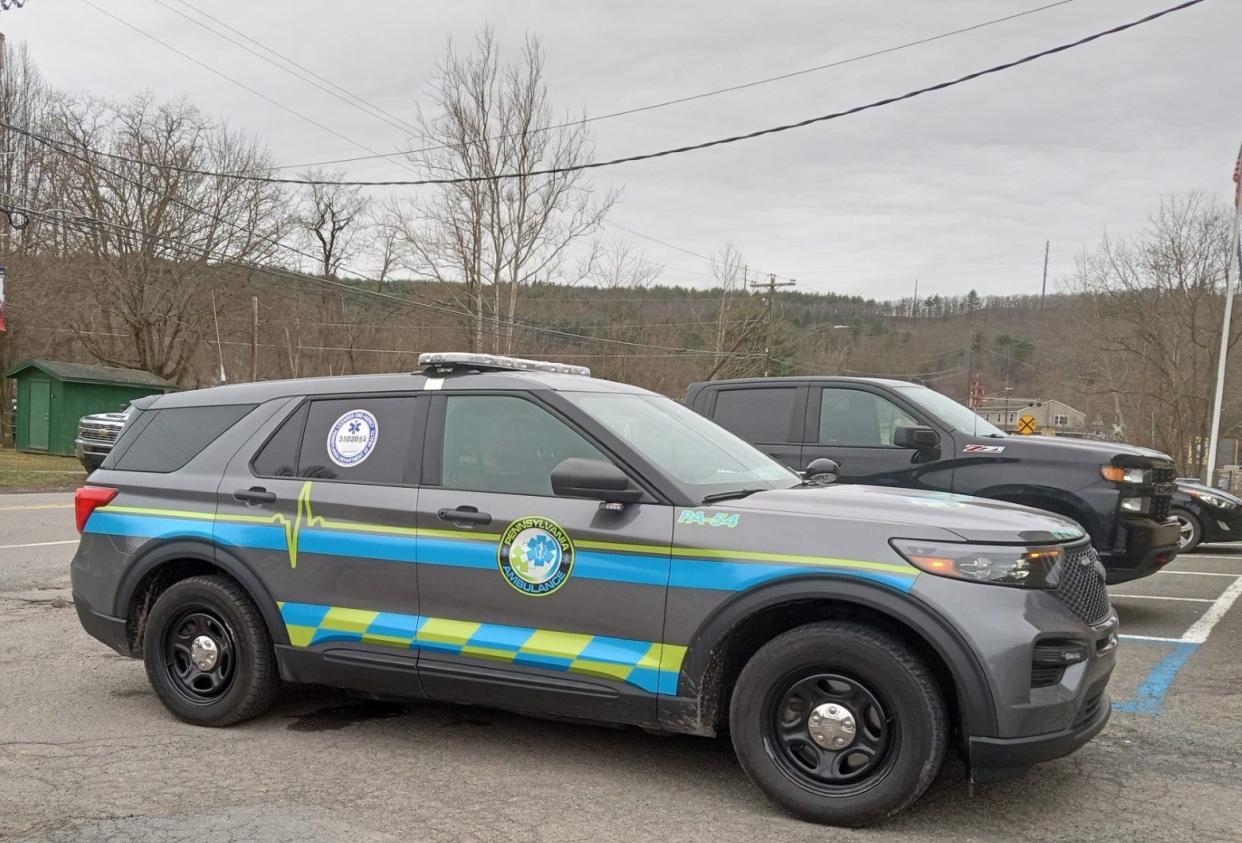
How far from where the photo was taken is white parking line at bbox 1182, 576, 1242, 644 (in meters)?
7.14

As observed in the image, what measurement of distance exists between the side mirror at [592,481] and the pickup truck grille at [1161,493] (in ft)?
16.4

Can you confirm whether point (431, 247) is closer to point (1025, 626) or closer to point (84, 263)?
point (84, 263)

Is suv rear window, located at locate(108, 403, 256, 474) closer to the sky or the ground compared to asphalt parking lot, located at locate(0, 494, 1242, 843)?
closer to the sky

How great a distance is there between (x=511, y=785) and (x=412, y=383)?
6.11 feet

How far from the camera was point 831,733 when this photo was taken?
360cm

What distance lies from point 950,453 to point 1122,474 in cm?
119

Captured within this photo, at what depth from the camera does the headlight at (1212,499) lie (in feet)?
40.7

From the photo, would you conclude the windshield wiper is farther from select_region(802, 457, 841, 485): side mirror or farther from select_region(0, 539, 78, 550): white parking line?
select_region(0, 539, 78, 550): white parking line

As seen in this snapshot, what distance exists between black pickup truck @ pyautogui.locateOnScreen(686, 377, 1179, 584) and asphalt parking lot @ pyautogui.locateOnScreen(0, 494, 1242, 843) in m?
1.38

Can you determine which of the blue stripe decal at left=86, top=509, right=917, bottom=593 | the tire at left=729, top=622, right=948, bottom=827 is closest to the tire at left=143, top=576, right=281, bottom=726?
the blue stripe decal at left=86, top=509, right=917, bottom=593

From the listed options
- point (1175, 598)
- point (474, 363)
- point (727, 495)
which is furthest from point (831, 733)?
point (1175, 598)

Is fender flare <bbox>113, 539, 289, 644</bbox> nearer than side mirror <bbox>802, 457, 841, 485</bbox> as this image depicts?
Yes

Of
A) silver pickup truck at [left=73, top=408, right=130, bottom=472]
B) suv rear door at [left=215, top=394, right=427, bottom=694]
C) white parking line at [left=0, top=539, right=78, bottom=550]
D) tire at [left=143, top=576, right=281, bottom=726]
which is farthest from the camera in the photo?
silver pickup truck at [left=73, top=408, right=130, bottom=472]

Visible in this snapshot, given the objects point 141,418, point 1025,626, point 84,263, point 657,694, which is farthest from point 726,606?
point 84,263
